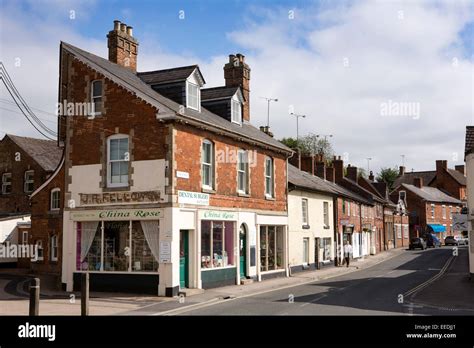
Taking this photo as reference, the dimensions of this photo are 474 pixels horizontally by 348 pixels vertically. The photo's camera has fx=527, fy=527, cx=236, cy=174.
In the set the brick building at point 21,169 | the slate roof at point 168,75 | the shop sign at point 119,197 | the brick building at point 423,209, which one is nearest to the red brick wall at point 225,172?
the shop sign at point 119,197

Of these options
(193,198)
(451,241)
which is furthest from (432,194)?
(193,198)

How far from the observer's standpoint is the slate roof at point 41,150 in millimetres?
35938

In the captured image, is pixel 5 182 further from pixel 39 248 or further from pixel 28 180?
pixel 39 248

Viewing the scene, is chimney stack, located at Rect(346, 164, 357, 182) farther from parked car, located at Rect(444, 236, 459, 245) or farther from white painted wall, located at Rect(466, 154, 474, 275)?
white painted wall, located at Rect(466, 154, 474, 275)

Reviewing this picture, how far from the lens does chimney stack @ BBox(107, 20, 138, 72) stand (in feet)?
84.7

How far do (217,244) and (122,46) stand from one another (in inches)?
432

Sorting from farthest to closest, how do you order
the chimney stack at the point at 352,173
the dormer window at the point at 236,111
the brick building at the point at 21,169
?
the chimney stack at the point at 352,173, the brick building at the point at 21,169, the dormer window at the point at 236,111

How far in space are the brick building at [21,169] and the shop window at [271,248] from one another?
16.1 metres

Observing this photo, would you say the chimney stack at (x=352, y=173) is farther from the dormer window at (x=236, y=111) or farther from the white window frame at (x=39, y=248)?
the white window frame at (x=39, y=248)

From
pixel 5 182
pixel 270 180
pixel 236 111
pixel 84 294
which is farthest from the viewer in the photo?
pixel 5 182

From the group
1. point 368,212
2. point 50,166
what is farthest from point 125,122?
point 368,212

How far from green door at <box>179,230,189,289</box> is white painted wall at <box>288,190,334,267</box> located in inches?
412

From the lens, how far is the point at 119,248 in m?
21.2

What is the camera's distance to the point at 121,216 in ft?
68.5
